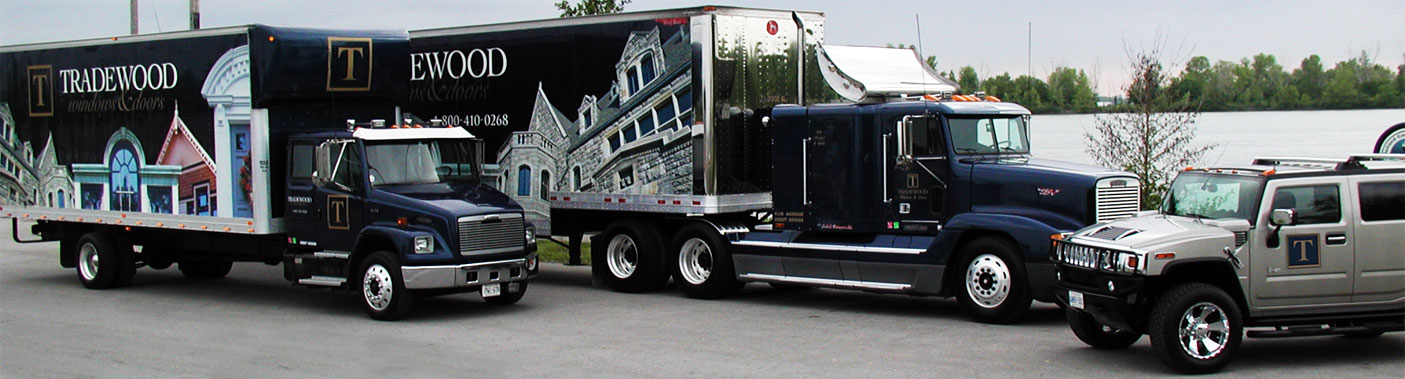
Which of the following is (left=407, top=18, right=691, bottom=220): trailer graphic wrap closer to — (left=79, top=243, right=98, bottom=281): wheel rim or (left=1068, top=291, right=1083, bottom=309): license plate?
(left=79, top=243, right=98, bottom=281): wheel rim

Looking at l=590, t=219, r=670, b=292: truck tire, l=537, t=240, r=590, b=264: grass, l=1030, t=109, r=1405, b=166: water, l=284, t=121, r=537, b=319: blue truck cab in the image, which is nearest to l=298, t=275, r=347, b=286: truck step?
l=284, t=121, r=537, b=319: blue truck cab

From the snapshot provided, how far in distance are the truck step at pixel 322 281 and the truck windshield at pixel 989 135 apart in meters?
7.07

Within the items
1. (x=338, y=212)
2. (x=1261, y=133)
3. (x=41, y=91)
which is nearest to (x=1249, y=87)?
(x=1261, y=133)

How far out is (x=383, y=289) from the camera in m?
14.7

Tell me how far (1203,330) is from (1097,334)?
1.41 meters

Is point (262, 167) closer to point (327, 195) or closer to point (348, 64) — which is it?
point (327, 195)

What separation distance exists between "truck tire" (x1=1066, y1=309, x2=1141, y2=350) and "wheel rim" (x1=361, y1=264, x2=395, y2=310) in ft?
23.5

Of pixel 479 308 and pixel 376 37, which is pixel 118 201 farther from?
pixel 479 308

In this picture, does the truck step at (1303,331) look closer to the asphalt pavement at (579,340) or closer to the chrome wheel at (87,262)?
the asphalt pavement at (579,340)

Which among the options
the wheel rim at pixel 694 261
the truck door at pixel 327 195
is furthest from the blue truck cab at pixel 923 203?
the truck door at pixel 327 195

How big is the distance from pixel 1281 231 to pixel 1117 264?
132 centimetres

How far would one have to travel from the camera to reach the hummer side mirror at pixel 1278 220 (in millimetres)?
10492

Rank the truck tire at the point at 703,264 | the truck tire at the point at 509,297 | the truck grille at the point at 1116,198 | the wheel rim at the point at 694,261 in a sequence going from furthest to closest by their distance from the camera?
the wheel rim at the point at 694,261 → the truck tire at the point at 703,264 → the truck tire at the point at 509,297 → the truck grille at the point at 1116,198

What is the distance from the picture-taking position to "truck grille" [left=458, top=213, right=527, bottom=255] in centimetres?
1459
